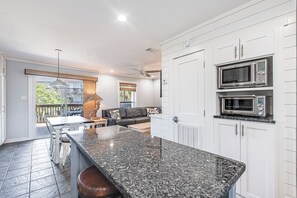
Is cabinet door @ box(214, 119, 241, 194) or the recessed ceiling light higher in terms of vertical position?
the recessed ceiling light

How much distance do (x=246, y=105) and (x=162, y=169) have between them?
160 centimetres

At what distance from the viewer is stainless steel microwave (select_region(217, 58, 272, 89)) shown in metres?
1.78

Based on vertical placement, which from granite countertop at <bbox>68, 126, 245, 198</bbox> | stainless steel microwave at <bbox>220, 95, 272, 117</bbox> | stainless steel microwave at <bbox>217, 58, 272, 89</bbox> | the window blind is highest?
the window blind

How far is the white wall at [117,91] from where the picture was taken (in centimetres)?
645

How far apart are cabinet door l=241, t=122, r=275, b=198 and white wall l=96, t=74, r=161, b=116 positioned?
5.43 metres

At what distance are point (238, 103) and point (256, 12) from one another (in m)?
1.09

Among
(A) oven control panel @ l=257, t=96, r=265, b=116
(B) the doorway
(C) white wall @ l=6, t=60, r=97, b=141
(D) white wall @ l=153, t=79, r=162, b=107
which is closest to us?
(A) oven control panel @ l=257, t=96, r=265, b=116

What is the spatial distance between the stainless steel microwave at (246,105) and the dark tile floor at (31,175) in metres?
2.44

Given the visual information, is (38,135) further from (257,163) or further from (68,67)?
(257,163)

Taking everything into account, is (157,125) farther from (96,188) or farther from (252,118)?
(96,188)

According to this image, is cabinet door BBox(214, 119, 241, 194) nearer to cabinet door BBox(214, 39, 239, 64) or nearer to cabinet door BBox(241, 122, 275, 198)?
cabinet door BBox(241, 122, 275, 198)

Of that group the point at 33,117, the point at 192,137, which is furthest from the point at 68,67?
the point at 192,137

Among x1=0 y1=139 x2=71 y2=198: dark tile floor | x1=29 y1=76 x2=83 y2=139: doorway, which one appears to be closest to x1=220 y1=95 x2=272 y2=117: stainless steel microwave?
x1=0 y1=139 x2=71 y2=198: dark tile floor

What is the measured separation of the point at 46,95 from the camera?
5535 mm
